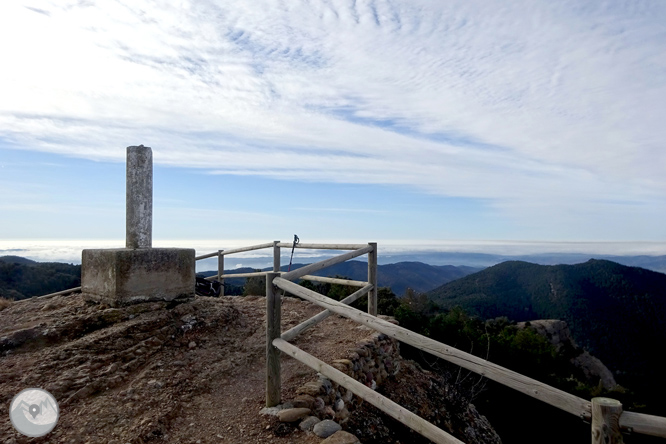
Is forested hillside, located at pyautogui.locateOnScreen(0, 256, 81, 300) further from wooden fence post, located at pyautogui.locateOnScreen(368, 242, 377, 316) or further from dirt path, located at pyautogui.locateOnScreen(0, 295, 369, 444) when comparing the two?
wooden fence post, located at pyautogui.locateOnScreen(368, 242, 377, 316)

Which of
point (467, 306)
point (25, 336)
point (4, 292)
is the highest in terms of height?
point (25, 336)

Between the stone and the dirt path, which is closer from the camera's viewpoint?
the dirt path

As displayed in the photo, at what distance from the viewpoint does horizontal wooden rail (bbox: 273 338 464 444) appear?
259 cm

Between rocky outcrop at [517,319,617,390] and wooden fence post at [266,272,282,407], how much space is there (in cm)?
2516

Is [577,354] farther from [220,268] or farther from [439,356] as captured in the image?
[439,356]

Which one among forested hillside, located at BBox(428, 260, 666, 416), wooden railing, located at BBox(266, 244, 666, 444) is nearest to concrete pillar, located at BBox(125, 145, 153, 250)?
wooden railing, located at BBox(266, 244, 666, 444)

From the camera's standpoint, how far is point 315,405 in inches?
157

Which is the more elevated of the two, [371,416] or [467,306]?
[371,416]

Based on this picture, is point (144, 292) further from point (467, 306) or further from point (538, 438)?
point (467, 306)

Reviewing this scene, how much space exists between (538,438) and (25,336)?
13447 millimetres

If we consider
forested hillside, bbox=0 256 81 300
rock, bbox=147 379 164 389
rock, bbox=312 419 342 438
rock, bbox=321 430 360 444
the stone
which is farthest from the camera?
forested hillside, bbox=0 256 81 300

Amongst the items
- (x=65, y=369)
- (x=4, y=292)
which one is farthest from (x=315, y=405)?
(x=4, y=292)

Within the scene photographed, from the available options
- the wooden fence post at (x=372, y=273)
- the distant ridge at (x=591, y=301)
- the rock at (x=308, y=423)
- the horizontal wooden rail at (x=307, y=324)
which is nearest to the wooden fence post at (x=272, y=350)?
the horizontal wooden rail at (x=307, y=324)

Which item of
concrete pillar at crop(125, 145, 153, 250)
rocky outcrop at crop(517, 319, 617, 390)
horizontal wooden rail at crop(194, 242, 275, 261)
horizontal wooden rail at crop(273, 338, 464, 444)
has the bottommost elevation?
rocky outcrop at crop(517, 319, 617, 390)
